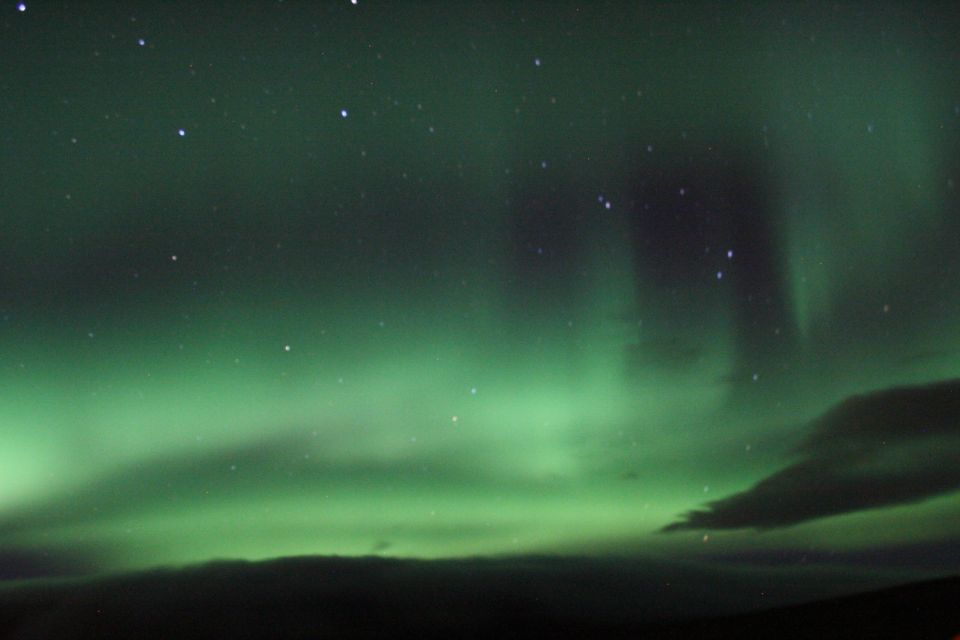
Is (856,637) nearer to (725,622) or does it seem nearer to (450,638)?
(725,622)

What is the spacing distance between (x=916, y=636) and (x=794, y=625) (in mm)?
7032

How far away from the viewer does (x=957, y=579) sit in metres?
28.2

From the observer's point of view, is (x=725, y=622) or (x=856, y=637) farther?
(x=725, y=622)

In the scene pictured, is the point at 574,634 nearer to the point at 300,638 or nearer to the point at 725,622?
the point at 725,622

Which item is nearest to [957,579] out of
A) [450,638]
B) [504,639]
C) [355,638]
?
[504,639]

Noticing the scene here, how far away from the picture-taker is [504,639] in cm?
3509

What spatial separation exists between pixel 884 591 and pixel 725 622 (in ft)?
17.8

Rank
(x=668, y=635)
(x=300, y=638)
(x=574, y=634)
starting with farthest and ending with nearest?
(x=300, y=638)
(x=574, y=634)
(x=668, y=635)

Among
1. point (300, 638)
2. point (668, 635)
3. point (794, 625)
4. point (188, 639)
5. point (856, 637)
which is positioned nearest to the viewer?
point (856, 637)

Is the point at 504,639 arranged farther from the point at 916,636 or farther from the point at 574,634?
the point at 916,636

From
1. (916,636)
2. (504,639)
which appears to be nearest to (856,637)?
(916,636)

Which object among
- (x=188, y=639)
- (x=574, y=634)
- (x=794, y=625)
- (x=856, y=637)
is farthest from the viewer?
(x=188, y=639)

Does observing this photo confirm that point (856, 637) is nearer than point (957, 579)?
Yes

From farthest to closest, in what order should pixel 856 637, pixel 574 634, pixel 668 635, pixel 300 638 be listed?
1. pixel 300 638
2. pixel 574 634
3. pixel 668 635
4. pixel 856 637
